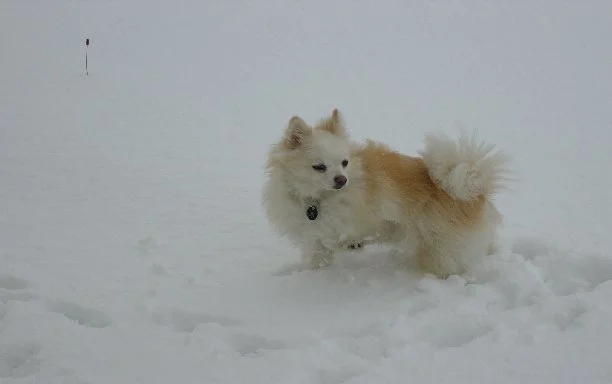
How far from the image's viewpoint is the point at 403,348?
2.49m

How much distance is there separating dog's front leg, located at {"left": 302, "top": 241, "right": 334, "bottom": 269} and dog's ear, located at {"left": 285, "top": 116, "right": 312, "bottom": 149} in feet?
2.16

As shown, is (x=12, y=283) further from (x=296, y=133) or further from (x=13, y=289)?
(x=296, y=133)

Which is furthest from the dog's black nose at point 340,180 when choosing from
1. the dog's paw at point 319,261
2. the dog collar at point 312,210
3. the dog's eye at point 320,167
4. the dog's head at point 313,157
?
the dog's paw at point 319,261

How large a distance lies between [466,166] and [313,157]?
927mm

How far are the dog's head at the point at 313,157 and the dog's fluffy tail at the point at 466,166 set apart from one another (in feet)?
1.86

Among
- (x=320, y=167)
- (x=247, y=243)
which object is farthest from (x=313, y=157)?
(x=247, y=243)

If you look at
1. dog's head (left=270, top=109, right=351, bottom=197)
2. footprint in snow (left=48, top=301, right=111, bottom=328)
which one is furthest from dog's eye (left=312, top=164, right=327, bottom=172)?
footprint in snow (left=48, top=301, right=111, bottom=328)

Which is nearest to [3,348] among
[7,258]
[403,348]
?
[7,258]

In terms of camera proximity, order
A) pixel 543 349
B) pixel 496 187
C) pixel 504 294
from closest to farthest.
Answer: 1. pixel 543 349
2. pixel 504 294
3. pixel 496 187

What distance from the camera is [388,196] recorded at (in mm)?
3281

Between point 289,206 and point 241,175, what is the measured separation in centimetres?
Result: 200

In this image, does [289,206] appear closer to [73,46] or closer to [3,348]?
[3,348]

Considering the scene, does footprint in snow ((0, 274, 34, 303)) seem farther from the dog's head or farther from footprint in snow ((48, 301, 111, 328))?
the dog's head

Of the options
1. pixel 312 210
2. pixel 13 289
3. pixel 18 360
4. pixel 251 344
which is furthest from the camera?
pixel 312 210
